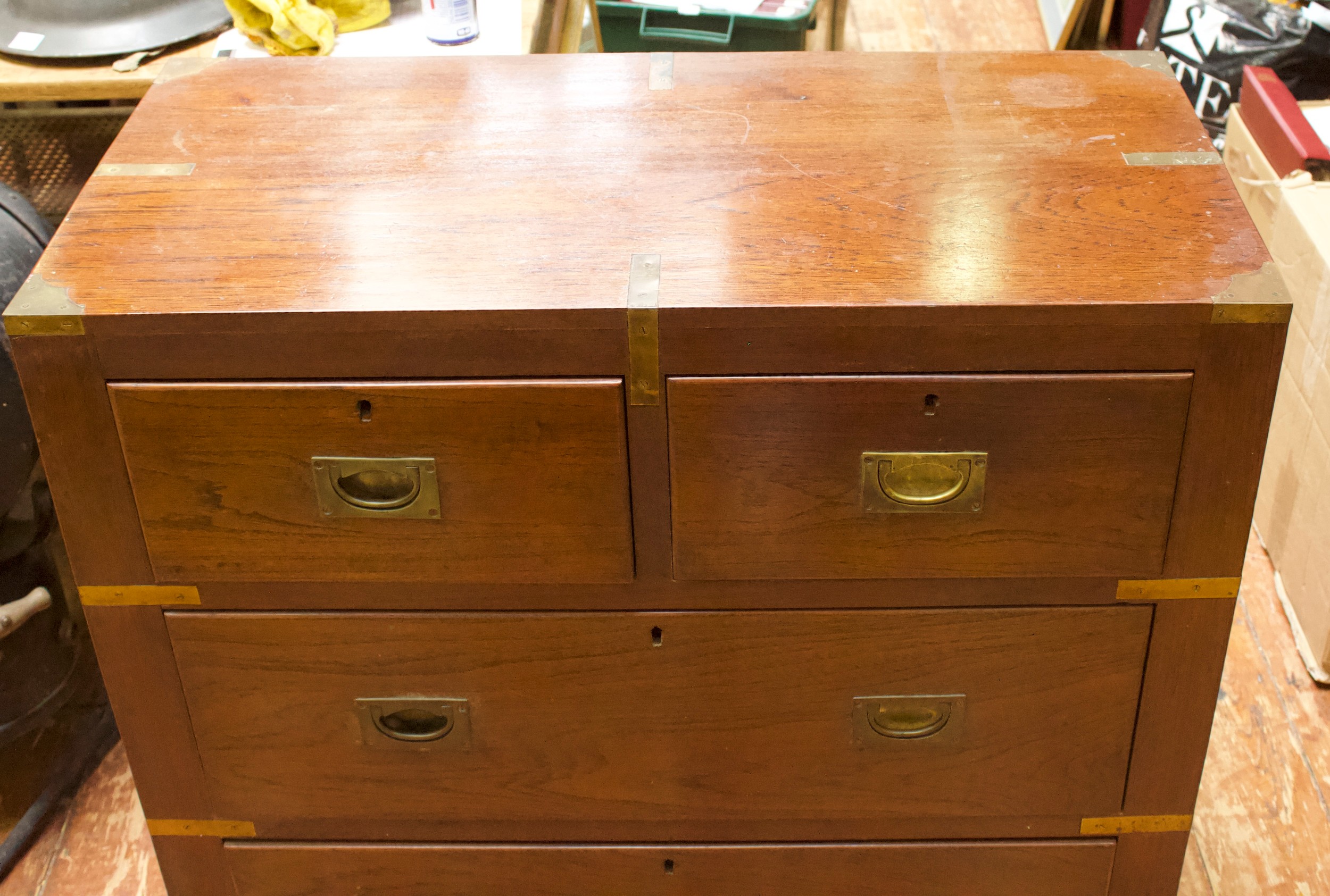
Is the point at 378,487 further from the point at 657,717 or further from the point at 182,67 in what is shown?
the point at 182,67

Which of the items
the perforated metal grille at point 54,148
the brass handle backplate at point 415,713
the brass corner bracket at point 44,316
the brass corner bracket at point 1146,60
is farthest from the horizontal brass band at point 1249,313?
the perforated metal grille at point 54,148

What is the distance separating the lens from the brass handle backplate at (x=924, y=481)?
94 cm

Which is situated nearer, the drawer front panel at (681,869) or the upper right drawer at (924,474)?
the upper right drawer at (924,474)

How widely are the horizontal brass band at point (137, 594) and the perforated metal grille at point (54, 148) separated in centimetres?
87

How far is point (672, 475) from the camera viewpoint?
97 centimetres

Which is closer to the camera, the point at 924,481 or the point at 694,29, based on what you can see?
the point at 924,481

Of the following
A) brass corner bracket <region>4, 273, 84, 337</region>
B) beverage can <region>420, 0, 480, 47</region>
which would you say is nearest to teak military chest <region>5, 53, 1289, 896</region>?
brass corner bracket <region>4, 273, 84, 337</region>

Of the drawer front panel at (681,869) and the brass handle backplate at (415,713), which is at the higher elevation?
the brass handle backplate at (415,713)

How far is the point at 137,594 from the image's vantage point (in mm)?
1036

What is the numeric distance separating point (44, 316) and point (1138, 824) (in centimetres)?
Result: 98

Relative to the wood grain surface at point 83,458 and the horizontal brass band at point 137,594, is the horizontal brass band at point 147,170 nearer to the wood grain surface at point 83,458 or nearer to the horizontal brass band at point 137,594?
the wood grain surface at point 83,458

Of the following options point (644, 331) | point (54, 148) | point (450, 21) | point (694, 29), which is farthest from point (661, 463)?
point (694, 29)

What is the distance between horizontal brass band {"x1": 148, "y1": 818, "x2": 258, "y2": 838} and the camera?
115 cm

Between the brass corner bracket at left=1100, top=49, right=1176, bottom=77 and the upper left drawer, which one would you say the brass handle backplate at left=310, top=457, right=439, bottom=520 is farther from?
the brass corner bracket at left=1100, top=49, right=1176, bottom=77
